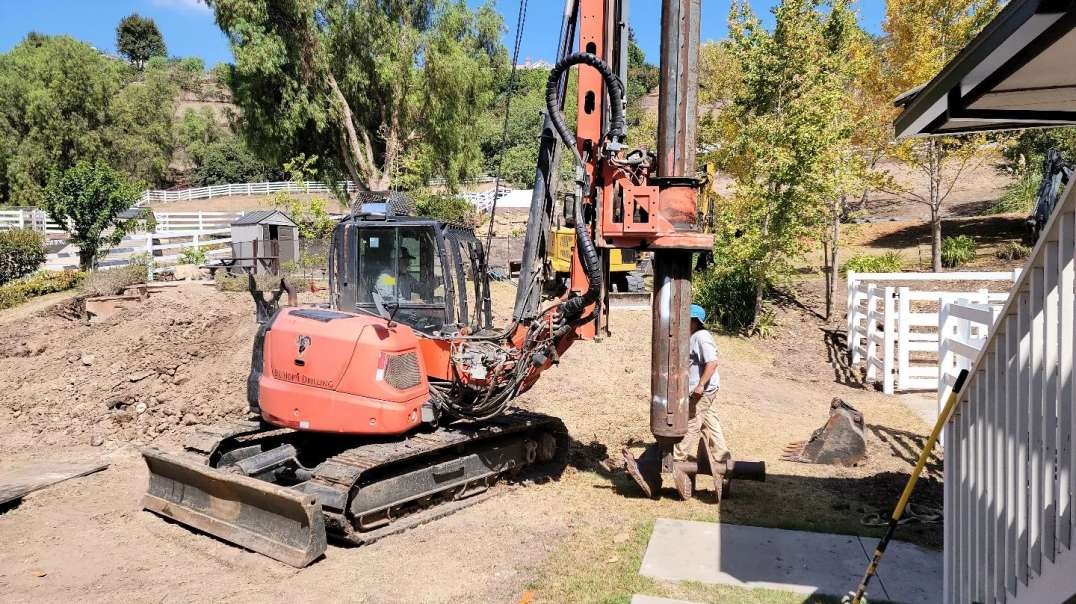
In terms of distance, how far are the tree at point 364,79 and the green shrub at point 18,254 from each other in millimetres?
7826

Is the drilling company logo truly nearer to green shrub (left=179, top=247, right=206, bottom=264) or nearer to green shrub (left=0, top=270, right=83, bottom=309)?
green shrub (left=0, top=270, right=83, bottom=309)

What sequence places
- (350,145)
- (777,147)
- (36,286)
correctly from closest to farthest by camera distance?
(777,147) < (36,286) < (350,145)

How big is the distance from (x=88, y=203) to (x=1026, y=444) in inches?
946

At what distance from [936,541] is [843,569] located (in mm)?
1076

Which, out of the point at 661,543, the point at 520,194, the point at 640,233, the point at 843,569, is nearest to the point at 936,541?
the point at 843,569

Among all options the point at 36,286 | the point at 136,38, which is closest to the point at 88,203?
the point at 36,286

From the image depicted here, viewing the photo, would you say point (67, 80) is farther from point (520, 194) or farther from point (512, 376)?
point (512, 376)

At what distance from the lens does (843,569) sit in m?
A: 5.62

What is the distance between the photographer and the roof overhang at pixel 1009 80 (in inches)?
119

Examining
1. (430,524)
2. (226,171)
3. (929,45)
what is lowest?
(430,524)

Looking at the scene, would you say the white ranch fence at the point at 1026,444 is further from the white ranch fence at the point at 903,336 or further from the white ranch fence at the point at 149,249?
the white ranch fence at the point at 149,249

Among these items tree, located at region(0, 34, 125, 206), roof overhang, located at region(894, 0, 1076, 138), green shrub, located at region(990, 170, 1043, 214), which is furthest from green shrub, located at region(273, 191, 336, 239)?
tree, located at region(0, 34, 125, 206)

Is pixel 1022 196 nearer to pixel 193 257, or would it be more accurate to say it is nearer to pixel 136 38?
pixel 193 257

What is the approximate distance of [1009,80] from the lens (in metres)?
4.11
